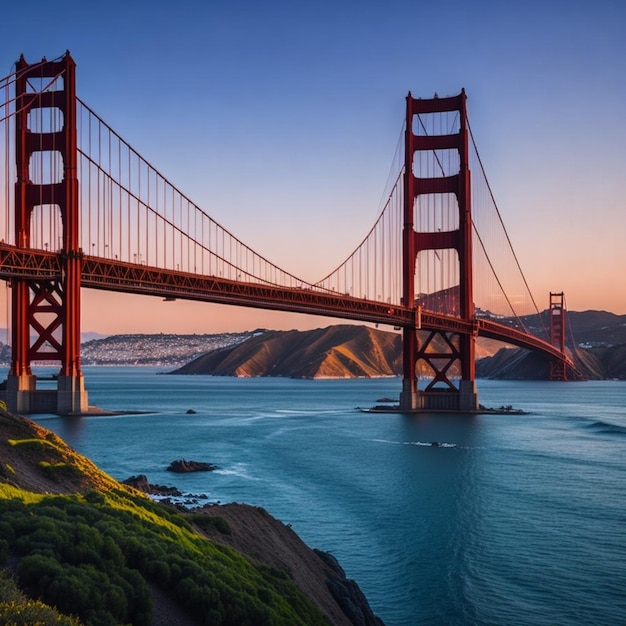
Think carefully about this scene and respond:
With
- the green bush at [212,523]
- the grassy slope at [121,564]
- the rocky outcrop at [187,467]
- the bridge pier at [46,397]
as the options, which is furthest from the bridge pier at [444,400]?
the grassy slope at [121,564]

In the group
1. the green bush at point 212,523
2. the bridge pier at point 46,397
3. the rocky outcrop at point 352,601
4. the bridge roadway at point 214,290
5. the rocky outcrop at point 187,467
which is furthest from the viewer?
the bridge pier at point 46,397

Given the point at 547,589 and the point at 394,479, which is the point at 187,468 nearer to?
the point at 394,479

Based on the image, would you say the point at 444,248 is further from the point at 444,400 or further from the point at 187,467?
the point at 187,467

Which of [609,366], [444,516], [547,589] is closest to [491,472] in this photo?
[444,516]

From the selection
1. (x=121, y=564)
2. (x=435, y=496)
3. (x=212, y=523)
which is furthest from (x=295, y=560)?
(x=435, y=496)

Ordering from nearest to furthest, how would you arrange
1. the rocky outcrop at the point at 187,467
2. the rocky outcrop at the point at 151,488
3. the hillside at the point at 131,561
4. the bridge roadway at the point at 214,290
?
the hillside at the point at 131,561
the rocky outcrop at the point at 151,488
the rocky outcrop at the point at 187,467
the bridge roadway at the point at 214,290

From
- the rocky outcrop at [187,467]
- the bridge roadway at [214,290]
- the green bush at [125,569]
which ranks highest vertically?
the bridge roadway at [214,290]

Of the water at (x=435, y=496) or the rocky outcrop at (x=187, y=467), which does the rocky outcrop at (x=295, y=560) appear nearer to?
the water at (x=435, y=496)
